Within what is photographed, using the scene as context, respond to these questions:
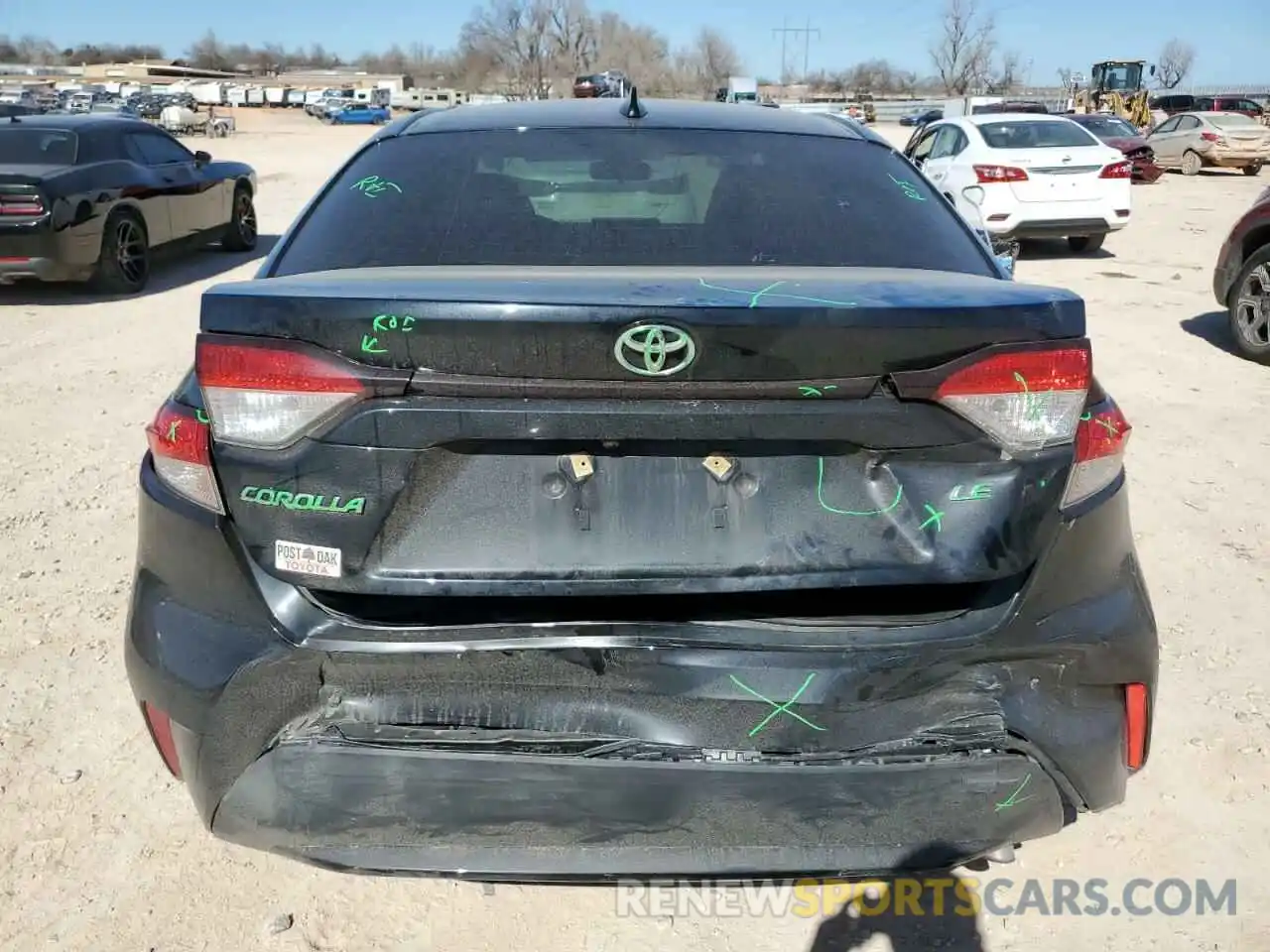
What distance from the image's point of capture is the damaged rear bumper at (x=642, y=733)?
5.87ft

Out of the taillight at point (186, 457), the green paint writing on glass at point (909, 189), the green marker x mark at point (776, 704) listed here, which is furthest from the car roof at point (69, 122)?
the green marker x mark at point (776, 704)

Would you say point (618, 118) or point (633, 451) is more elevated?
point (618, 118)

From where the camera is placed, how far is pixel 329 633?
1.80 m

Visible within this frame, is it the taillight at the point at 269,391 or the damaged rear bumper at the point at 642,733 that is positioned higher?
the taillight at the point at 269,391

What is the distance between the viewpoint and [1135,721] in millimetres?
2016

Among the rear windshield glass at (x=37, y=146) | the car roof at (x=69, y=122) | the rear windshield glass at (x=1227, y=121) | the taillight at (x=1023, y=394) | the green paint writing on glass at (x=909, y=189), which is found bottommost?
the taillight at (x=1023, y=394)

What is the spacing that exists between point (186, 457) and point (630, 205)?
130cm

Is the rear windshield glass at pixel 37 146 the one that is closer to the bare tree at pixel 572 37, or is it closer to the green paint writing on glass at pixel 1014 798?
the green paint writing on glass at pixel 1014 798

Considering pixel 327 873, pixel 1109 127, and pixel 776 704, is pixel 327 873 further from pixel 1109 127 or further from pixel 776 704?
pixel 1109 127

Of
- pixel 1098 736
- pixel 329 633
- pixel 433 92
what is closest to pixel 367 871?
pixel 329 633

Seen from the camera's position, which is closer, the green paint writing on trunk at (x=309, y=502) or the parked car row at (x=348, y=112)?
the green paint writing on trunk at (x=309, y=502)

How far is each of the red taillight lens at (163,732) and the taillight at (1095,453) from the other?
1.82 meters

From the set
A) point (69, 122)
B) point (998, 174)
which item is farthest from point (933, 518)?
point (998, 174)

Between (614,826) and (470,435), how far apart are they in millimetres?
764
